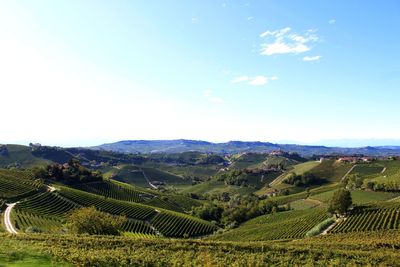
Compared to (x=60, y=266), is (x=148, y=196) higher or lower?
lower

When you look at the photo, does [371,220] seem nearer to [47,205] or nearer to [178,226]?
[178,226]

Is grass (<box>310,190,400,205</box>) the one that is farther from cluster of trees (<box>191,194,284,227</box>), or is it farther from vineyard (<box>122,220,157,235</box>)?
vineyard (<box>122,220,157,235</box>)

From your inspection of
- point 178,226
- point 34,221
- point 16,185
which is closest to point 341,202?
point 178,226

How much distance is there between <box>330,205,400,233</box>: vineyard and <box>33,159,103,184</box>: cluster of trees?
4183 inches

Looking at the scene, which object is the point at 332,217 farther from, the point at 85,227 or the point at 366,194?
the point at 85,227

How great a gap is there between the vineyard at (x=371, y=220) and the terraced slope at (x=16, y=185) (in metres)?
84.9

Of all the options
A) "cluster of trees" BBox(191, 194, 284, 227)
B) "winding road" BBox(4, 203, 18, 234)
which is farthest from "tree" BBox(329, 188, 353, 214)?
"winding road" BBox(4, 203, 18, 234)

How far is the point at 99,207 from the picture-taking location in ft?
371

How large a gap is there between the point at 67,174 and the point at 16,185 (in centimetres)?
3851

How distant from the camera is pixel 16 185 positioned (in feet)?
380

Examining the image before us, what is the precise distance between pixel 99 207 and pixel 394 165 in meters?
157

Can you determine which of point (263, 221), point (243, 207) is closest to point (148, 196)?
point (243, 207)

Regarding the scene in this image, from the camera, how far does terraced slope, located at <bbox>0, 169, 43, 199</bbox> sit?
106975 mm

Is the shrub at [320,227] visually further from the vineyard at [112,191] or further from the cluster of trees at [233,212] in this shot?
the vineyard at [112,191]
